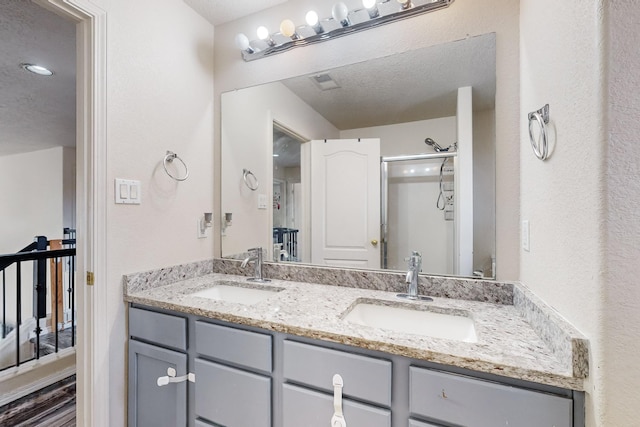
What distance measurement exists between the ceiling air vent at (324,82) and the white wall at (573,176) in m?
0.87

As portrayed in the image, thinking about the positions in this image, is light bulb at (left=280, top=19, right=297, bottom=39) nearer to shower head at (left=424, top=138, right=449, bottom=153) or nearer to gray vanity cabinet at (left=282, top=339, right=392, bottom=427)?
shower head at (left=424, top=138, right=449, bottom=153)

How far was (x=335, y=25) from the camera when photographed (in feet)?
4.81

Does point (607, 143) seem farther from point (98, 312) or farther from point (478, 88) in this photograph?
point (98, 312)

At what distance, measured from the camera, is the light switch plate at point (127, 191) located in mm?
1295

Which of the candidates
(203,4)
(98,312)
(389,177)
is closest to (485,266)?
(389,177)

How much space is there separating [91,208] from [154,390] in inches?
33.4

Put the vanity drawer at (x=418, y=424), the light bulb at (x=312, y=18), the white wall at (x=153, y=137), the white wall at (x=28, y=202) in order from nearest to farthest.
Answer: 1. the vanity drawer at (x=418, y=424)
2. the white wall at (x=153, y=137)
3. the light bulb at (x=312, y=18)
4. the white wall at (x=28, y=202)

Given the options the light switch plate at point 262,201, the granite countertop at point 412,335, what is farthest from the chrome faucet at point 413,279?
the light switch plate at point 262,201

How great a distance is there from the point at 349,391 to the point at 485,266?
0.79 metres

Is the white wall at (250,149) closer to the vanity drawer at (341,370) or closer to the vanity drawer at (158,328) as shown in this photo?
the vanity drawer at (158,328)

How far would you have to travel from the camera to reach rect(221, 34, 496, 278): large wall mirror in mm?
1271

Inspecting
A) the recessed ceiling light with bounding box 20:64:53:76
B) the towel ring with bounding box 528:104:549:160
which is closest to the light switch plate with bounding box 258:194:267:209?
the towel ring with bounding box 528:104:549:160

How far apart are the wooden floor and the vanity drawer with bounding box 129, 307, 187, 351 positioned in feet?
3.12

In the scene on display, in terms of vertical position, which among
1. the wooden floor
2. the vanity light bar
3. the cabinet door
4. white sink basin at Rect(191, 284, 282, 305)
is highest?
the vanity light bar
